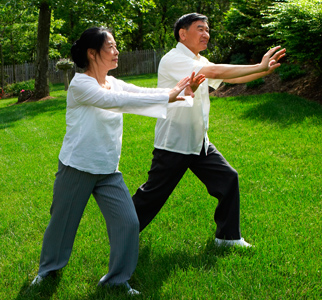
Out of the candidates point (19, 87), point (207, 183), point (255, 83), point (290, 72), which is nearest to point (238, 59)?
point (255, 83)

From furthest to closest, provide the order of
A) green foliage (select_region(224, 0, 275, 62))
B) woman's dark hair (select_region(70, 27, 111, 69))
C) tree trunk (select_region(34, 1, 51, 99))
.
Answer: tree trunk (select_region(34, 1, 51, 99))
green foliage (select_region(224, 0, 275, 62))
woman's dark hair (select_region(70, 27, 111, 69))

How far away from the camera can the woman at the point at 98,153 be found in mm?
3258

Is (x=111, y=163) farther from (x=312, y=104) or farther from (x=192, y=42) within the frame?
(x=312, y=104)

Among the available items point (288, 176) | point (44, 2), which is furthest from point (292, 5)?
point (44, 2)

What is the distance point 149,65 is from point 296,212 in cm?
2802

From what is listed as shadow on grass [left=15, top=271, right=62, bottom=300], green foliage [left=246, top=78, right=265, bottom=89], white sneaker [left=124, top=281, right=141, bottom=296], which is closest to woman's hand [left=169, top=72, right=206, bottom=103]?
white sneaker [left=124, top=281, right=141, bottom=296]

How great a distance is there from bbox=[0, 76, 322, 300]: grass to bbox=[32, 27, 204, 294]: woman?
0.36 m

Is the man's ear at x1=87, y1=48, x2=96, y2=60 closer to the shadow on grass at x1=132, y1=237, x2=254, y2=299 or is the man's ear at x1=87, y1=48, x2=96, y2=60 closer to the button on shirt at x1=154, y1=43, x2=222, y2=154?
the button on shirt at x1=154, y1=43, x2=222, y2=154

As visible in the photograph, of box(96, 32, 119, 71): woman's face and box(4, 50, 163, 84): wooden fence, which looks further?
box(4, 50, 163, 84): wooden fence

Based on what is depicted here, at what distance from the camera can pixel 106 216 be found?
3.49 metres

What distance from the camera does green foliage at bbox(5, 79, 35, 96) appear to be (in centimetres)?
2330

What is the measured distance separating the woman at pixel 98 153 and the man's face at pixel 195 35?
2.54 ft

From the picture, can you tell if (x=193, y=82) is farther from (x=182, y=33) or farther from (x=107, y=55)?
(x=182, y=33)

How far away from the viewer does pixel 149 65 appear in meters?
32.0
